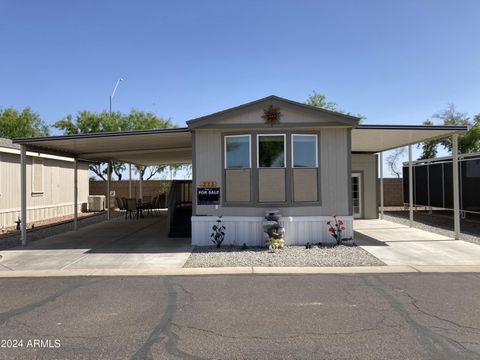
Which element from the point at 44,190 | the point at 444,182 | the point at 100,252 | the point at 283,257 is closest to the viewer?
the point at 283,257

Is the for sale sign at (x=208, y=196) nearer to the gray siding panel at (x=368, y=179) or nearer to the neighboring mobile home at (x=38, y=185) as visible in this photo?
the gray siding panel at (x=368, y=179)

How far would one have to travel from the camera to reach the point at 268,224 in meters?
9.78

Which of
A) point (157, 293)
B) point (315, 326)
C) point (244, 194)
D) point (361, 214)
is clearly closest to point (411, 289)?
point (315, 326)

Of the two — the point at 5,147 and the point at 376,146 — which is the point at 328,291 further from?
the point at 5,147

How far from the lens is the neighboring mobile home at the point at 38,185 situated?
1487cm

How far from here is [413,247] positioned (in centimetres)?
991

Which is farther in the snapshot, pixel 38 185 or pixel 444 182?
pixel 444 182

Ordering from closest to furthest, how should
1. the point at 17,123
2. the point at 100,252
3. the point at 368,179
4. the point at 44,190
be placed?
the point at 100,252 < the point at 368,179 < the point at 44,190 < the point at 17,123

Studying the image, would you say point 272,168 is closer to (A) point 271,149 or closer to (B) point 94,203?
(A) point 271,149

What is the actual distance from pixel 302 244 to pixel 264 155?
97.2 inches

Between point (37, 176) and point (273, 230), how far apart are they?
1195cm

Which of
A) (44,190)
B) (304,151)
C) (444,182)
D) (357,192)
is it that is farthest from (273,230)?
(44,190)

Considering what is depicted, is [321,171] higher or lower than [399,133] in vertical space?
lower

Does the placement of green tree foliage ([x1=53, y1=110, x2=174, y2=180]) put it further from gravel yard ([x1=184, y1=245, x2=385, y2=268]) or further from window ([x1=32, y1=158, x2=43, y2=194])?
gravel yard ([x1=184, y1=245, x2=385, y2=268])
